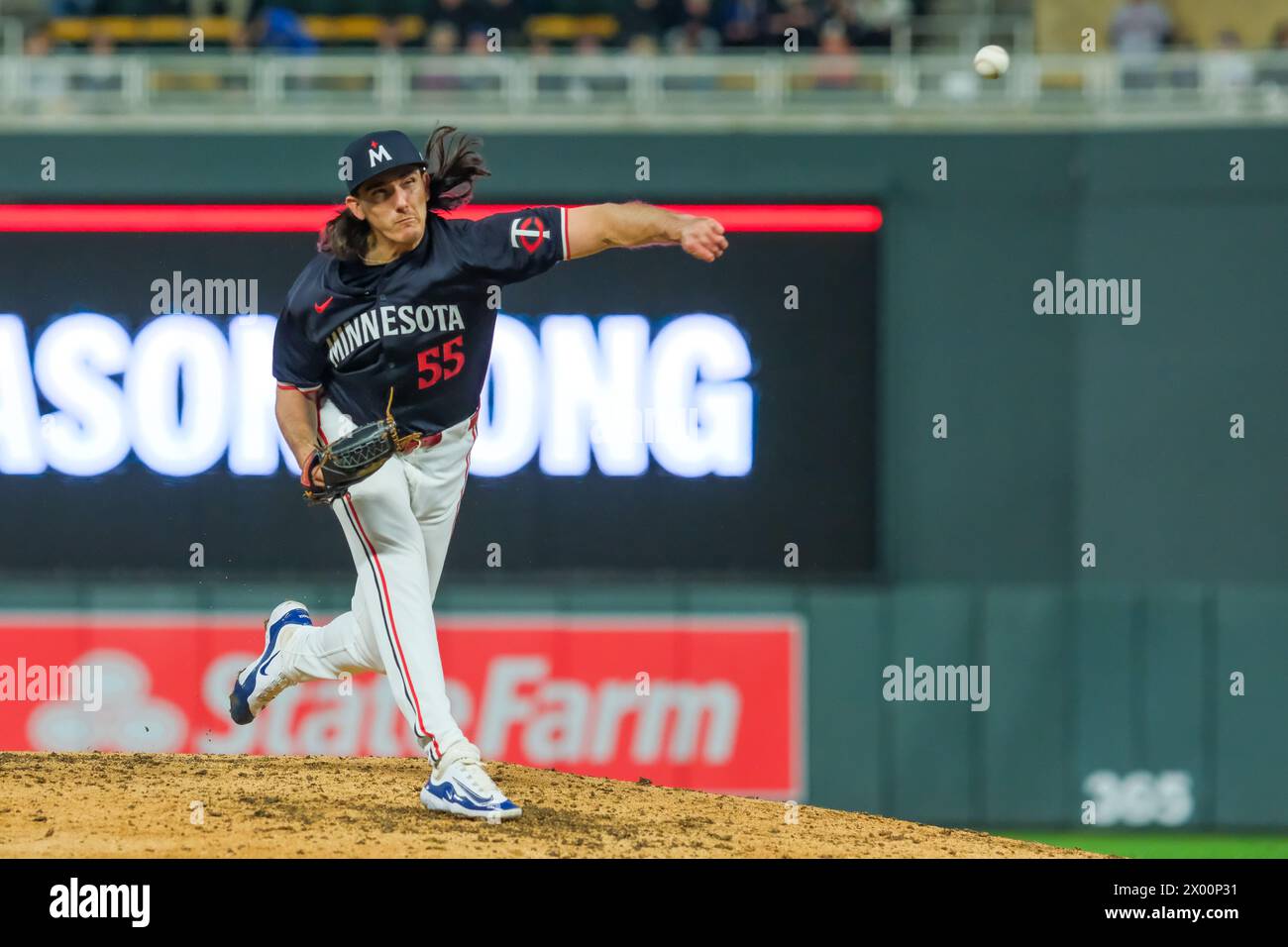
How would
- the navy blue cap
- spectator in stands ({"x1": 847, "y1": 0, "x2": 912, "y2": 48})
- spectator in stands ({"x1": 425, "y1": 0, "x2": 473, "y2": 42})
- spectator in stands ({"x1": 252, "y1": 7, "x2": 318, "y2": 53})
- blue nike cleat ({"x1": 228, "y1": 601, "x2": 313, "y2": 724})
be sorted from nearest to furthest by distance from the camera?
the navy blue cap < blue nike cleat ({"x1": 228, "y1": 601, "x2": 313, "y2": 724}) < spectator in stands ({"x1": 847, "y1": 0, "x2": 912, "y2": 48}) < spectator in stands ({"x1": 252, "y1": 7, "x2": 318, "y2": 53}) < spectator in stands ({"x1": 425, "y1": 0, "x2": 473, "y2": 42})

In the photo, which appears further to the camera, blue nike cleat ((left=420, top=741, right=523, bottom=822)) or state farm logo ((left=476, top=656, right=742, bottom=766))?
state farm logo ((left=476, top=656, right=742, bottom=766))

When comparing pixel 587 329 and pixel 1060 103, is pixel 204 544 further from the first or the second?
pixel 1060 103

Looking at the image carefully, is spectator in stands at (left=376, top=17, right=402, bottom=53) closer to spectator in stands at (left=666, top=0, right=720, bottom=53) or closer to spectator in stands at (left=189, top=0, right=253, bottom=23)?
spectator in stands at (left=189, top=0, right=253, bottom=23)

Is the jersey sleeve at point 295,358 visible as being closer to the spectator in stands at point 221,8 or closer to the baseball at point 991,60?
the baseball at point 991,60

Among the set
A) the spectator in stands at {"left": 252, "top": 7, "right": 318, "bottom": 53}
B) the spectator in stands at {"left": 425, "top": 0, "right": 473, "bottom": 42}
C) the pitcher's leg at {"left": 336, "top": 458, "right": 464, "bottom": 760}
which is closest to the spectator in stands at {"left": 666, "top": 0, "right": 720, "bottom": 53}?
the spectator in stands at {"left": 425, "top": 0, "right": 473, "bottom": 42}

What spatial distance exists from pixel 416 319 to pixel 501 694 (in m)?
5.08

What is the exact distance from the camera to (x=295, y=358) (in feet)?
19.5

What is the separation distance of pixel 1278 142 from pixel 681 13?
3870 millimetres

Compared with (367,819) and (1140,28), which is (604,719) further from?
(1140,28)

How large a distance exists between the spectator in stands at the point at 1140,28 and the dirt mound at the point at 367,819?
23.6 ft

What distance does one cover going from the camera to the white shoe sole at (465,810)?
19.0ft

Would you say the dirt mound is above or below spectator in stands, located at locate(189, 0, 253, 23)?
below

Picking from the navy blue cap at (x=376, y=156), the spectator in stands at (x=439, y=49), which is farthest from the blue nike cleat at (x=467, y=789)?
the spectator in stands at (x=439, y=49)

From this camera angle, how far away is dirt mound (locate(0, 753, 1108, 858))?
5.52m
